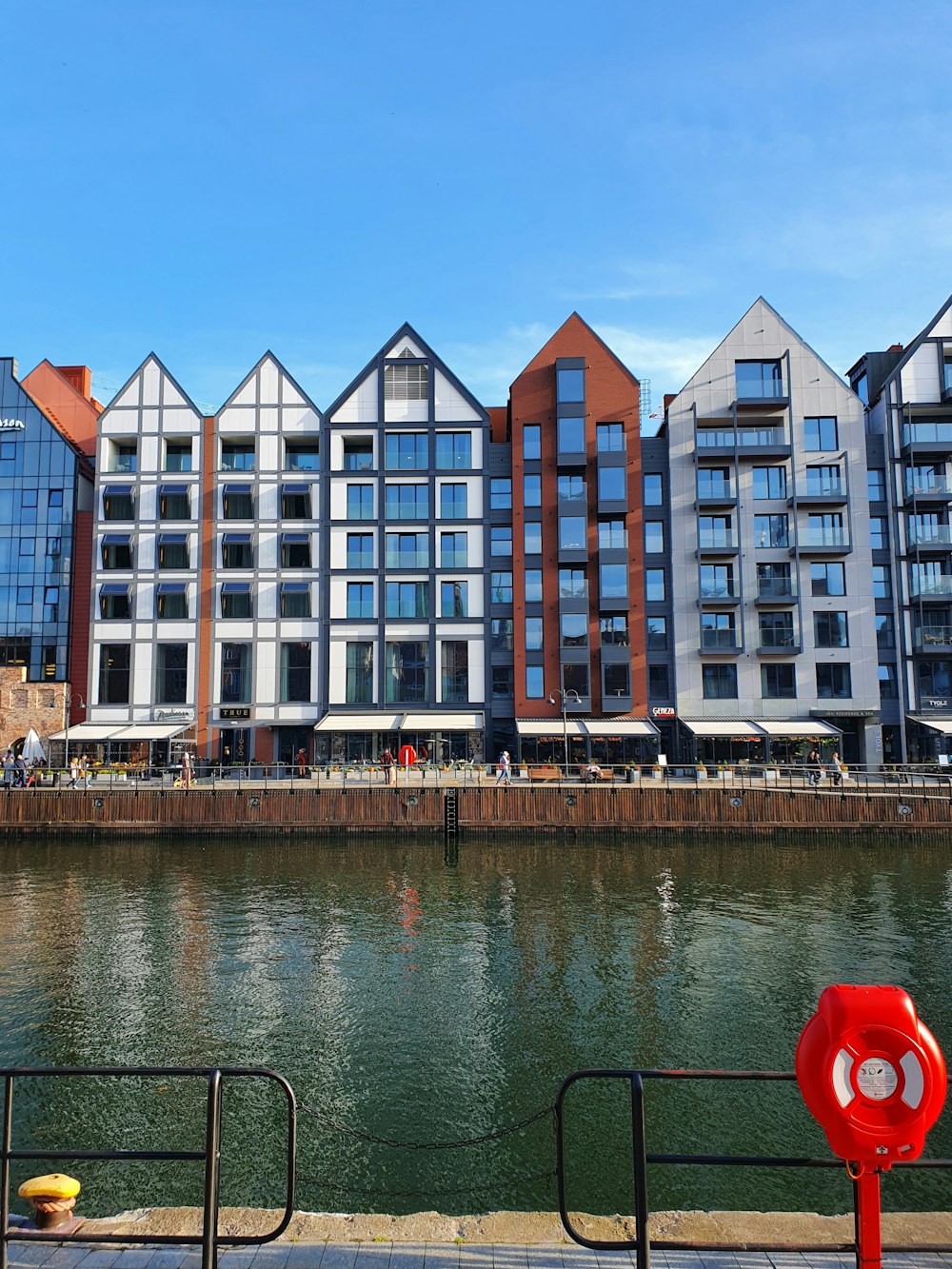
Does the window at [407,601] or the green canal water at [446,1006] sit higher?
the window at [407,601]

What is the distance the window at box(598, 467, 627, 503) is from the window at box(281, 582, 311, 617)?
18.3 m

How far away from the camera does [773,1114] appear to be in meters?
11.2

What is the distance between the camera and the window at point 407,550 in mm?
49250

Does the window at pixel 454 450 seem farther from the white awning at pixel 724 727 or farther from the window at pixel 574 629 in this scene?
the white awning at pixel 724 727

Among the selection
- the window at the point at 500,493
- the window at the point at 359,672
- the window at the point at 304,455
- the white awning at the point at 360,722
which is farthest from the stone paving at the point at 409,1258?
the window at the point at 304,455

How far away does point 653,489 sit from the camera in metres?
49.5

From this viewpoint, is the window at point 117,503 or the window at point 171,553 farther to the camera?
the window at point 117,503

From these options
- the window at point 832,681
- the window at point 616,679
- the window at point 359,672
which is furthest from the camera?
the window at point 359,672

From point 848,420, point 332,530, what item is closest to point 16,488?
point 332,530

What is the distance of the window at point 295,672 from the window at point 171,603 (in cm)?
644

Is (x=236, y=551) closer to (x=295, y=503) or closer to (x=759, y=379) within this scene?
(x=295, y=503)

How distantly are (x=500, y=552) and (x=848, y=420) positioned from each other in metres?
22.2

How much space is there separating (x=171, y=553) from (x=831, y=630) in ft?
129

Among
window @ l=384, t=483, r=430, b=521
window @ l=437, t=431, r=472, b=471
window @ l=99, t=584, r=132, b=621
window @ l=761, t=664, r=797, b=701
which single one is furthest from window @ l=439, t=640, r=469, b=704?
window @ l=99, t=584, r=132, b=621
